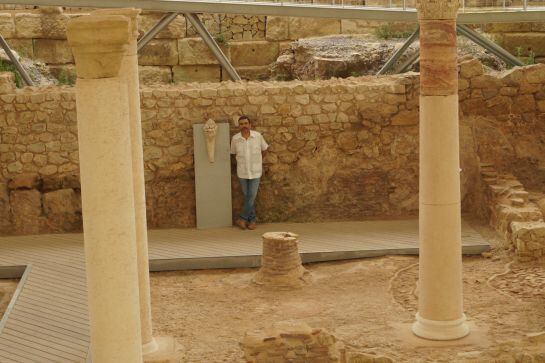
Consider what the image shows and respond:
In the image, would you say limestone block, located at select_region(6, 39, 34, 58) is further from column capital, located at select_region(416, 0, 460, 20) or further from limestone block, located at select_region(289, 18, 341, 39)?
column capital, located at select_region(416, 0, 460, 20)

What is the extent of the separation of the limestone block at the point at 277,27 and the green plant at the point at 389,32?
171 centimetres

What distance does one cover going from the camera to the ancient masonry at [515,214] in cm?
1129

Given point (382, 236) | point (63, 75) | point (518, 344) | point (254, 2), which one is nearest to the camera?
point (518, 344)

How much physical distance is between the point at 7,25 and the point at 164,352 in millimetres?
10174

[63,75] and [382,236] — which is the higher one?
[63,75]

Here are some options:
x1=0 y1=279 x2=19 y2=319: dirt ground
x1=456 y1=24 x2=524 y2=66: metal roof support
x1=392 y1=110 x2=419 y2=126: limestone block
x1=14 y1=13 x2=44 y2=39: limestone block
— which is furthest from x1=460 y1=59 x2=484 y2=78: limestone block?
x1=14 y1=13 x2=44 y2=39: limestone block

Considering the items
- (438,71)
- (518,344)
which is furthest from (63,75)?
(518,344)

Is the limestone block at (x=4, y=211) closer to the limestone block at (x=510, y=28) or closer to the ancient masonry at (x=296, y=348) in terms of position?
the ancient masonry at (x=296, y=348)

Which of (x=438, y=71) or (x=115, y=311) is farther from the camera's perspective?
(x=438, y=71)

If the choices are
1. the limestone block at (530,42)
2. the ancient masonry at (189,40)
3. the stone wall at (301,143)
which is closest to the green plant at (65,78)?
the ancient masonry at (189,40)

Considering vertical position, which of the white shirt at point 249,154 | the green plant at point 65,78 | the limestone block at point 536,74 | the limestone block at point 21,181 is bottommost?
the limestone block at point 21,181

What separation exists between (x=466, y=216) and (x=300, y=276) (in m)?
2.95

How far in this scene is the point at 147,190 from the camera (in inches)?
507

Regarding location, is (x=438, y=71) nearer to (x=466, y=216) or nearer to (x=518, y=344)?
(x=518, y=344)
